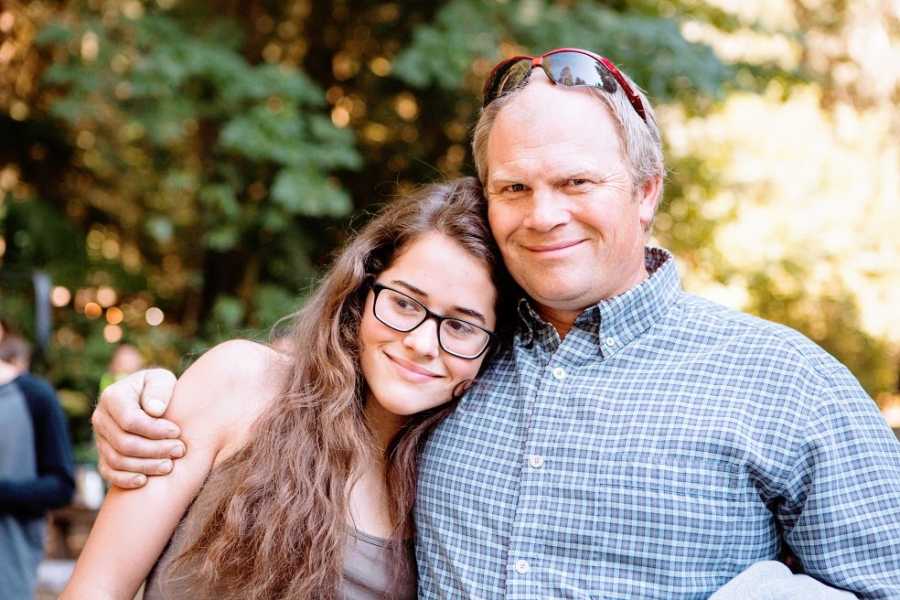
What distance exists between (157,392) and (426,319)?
0.61 meters

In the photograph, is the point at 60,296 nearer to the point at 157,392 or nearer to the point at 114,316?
the point at 114,316

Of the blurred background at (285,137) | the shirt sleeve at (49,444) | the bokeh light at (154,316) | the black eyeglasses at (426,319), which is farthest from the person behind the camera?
the bokeh light at (154,316)

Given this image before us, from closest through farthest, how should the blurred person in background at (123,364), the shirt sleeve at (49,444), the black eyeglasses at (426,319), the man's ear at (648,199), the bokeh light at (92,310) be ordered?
the black eyeglasses at (426,319) → the man's ear at (648,199) → the shirt sleeve at (49,444) → the blurred person in background at (123,364) → the bokeh light at (92,310)

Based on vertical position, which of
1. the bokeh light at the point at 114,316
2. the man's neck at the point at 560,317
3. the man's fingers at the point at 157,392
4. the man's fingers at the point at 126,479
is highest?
the man's neck at the point at 560,317

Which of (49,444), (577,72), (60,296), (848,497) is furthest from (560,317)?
(60,296)

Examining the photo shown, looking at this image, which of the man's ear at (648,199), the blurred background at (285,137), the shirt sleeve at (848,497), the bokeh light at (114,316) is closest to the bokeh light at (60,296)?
the blurred background at (285,137)

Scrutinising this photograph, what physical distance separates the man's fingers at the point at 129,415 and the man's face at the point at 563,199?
0.82 metres

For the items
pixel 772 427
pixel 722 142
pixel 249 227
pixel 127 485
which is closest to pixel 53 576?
pixel 249 227

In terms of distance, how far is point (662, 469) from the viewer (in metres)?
1.92

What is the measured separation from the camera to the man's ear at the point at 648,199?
2238 millimetres

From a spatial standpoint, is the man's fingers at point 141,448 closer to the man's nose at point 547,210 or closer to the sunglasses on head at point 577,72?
the man's nose at point 547,210

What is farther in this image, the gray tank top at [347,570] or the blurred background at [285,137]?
the blurred background at [285,137]

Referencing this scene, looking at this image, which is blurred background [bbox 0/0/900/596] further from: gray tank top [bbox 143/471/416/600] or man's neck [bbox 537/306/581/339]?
gray tank top [bbox 143/471/416/600]

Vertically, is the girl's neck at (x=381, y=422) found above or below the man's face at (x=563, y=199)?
below
